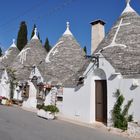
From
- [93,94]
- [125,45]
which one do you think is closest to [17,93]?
[93,94]

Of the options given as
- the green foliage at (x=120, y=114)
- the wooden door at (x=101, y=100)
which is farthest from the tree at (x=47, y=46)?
the green foliage at (x=120, y=114)

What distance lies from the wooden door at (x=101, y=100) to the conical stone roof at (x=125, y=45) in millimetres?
1605

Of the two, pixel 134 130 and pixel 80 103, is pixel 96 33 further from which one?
pixel 134 130

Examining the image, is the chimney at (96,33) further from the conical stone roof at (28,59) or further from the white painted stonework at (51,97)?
the conical stone roof at (28,59)

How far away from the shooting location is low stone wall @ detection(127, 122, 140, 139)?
33.4ft

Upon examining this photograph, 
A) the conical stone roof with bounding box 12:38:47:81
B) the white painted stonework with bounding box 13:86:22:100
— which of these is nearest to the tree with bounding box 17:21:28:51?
the conical stone roof with bounding box 12:38:47:81

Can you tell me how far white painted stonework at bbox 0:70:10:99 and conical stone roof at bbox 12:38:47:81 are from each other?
50.7 inches

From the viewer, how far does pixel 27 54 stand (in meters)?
26.8

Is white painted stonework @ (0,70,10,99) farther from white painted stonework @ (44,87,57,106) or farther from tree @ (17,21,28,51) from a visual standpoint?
tree @ (17,21,28,51)

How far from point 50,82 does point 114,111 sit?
8.13 m

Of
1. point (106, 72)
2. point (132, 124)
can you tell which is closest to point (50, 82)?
point (106, 72)

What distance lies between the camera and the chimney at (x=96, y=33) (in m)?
19.9

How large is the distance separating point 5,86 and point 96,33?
12.6 meters

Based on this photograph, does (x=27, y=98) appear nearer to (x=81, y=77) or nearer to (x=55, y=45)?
(x=55, y=45)
